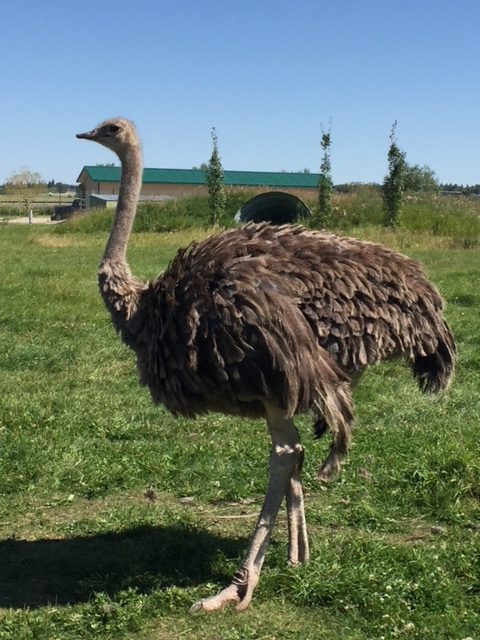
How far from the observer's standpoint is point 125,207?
4348 millimetres

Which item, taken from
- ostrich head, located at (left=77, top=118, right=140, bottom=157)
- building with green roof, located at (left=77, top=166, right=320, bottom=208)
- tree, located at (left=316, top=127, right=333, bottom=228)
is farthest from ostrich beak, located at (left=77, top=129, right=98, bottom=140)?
building with green roof, located at (left=77, top=166, right=320, bottom=208)

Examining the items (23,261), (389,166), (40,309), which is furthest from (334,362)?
(389,166)

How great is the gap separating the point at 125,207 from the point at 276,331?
118 cm

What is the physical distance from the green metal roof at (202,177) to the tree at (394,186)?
73.6 ft

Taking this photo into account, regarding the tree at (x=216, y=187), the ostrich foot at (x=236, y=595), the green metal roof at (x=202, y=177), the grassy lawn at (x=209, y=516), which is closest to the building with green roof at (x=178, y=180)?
the green metal roof at (x=202, y=177)

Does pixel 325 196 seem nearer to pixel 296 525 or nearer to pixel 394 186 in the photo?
pixel 394 186

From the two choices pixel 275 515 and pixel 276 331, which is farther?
pixel 275 515

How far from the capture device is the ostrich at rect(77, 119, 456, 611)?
363 centimetres

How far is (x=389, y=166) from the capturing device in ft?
88.8

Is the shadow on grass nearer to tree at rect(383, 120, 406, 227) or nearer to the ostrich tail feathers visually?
the ostrich tail feathers

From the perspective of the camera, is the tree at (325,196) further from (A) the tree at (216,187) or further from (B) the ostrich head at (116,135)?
(B) the ostrich head at (116,135)

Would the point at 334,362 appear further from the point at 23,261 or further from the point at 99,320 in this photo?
the point at 23,261

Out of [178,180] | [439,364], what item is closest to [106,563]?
[439,364]

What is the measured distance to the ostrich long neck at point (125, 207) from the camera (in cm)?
423
